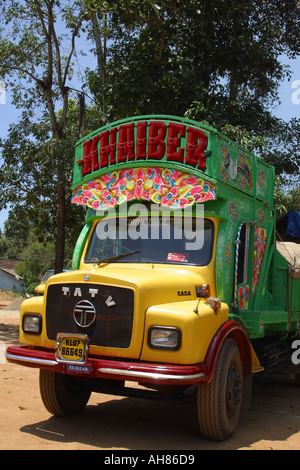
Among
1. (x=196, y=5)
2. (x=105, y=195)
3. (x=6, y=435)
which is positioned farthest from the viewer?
(x=196, y=5)

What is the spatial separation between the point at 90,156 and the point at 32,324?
2.24 m

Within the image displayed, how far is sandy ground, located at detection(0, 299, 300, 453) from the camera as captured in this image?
5.22 metres

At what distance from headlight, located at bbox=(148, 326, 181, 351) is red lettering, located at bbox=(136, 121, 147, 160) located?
2.21 metres

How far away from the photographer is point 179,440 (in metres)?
5.42

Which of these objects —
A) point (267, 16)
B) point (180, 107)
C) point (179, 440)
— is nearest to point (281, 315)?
point (179, 440)

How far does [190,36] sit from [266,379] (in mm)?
8875

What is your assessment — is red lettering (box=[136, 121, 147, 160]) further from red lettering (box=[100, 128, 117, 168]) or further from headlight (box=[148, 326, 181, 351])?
headlight (box=[148, 326, 181, 351])

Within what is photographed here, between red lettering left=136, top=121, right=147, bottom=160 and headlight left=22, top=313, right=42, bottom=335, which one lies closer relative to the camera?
headlight left=22, top=313, right=42, bottom=335

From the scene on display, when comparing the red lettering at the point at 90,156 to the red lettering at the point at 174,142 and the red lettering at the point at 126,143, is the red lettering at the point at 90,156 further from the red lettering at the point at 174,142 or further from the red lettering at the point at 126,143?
the red lettering at the point at 174,142

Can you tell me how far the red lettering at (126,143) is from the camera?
21.0ft

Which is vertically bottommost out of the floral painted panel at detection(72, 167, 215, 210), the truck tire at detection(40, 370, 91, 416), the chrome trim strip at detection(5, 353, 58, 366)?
the truck tire at detection(40, 370, 91, 416)

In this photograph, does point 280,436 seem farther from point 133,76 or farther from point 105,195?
point 133,76

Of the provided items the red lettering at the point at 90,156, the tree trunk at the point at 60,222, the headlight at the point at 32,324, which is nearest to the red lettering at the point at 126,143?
the red lettering at the point at 90,156

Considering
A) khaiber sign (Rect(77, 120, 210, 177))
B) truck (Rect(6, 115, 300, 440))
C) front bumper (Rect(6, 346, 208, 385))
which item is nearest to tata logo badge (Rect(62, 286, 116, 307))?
truck (Rect(6, 115, 300, 440))
